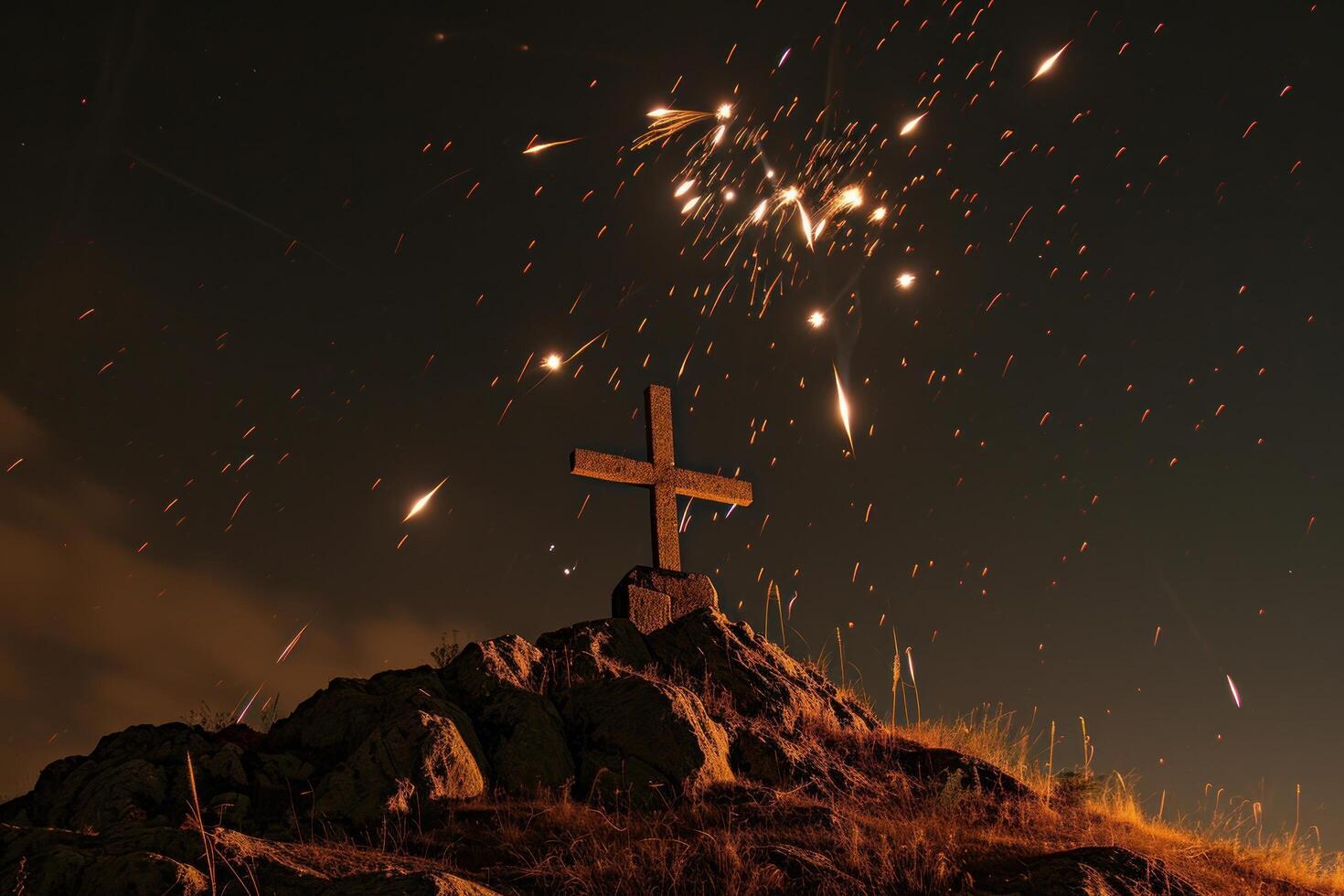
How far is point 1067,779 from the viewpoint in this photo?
31.8 feet

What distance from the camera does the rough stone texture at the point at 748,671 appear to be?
9.46 meters

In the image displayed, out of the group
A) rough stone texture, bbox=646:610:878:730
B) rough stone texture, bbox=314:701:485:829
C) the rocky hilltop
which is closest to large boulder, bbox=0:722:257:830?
the rocky hilltop

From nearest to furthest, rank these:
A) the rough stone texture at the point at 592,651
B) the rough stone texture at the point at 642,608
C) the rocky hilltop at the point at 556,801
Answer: the rocky hilltop at the point at 556,801 → the rough stone texture at the point at 592,651 → the rough stone texture at the point at 642,608

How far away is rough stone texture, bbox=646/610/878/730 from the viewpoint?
9.46m

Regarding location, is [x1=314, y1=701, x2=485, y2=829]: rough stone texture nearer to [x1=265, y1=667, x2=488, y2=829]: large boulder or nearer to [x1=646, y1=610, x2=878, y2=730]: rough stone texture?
[x1=265, y1=667, x2=488, y2=829]: large boulder

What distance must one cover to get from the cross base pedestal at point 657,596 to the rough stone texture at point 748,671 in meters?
0.39

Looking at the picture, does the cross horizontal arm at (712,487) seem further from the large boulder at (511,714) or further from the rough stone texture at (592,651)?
the large boulder at (511,714)

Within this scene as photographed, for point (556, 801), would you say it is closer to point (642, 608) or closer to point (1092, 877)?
point (1092, 877)

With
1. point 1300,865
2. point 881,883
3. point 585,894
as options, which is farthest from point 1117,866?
point 1300,865

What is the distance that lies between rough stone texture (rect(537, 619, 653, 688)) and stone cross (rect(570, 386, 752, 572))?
1.64m

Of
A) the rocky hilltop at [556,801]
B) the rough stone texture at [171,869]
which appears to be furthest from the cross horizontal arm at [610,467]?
the rough stone texture at [171,869]

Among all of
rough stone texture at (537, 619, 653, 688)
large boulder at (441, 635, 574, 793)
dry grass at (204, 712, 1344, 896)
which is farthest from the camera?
rough stone texture at (537, 619, 653, 688)

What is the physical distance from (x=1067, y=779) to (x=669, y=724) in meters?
4.62

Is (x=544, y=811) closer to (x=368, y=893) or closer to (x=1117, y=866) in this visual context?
(x=368, y=893)
